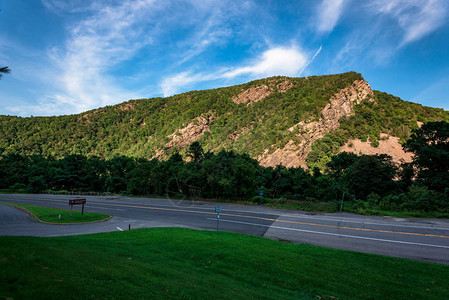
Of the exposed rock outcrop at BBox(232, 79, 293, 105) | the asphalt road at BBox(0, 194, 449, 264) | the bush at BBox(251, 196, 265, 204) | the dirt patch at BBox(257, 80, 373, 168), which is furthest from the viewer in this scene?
the exposed rock outcrop at BBox(232, 79, 293, 105)

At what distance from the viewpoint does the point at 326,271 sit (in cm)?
805

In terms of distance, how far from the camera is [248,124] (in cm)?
13300

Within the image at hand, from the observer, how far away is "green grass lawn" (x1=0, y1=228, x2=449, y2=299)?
14.2 feet

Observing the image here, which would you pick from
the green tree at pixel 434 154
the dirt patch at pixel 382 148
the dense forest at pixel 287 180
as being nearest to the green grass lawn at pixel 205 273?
the dense forest at pixel 287 180

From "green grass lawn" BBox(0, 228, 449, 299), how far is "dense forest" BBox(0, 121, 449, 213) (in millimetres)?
19516

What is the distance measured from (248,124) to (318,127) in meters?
44.4

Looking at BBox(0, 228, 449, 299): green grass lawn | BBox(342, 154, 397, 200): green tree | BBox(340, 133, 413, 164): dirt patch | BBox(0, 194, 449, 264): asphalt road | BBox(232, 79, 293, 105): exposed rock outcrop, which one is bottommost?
BBox(0, 194, 449, 264): asphalt road

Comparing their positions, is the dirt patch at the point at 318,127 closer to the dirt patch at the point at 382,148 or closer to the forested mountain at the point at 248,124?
the forested mountain at the point at 248,124

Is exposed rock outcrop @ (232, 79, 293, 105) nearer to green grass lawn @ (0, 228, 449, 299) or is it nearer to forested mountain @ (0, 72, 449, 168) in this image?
forested mountain @ (0, 72, 449, 168)

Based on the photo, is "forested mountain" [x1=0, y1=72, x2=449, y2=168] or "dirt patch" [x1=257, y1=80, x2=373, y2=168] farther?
"forested mountain" [x1=0, y1=72, x2=449, y2=168]

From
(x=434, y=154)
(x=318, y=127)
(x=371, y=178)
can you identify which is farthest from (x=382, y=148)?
(x=371, y=178)

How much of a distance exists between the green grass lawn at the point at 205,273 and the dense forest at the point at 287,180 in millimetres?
19516

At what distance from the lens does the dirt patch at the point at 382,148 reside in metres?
83.1

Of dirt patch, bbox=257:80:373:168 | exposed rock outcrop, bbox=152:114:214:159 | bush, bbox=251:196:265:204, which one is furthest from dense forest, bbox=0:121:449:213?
exposed rock outcrop, bbox=152:114:214:159
